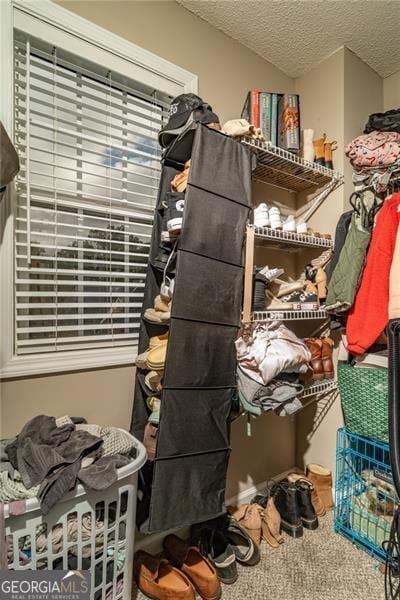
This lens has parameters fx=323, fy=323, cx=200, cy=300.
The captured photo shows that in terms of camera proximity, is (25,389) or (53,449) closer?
(53,449)

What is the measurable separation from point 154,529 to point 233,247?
1.11m

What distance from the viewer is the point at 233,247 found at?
4.51ft

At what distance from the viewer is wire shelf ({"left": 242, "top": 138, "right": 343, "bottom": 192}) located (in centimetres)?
153

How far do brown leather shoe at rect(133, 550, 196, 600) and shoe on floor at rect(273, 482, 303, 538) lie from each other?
62cm

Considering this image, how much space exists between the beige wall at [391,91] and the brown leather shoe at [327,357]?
1.59m

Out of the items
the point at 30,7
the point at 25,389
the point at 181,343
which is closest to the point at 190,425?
the point at 181,343

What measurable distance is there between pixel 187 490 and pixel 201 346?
0.54 m

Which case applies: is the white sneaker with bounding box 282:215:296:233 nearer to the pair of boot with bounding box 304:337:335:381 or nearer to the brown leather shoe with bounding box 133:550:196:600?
the pair of boot with bounding box 304:337:335:381

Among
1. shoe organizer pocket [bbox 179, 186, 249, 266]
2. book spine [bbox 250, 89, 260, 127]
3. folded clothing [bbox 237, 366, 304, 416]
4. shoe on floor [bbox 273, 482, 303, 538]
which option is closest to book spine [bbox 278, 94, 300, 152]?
book spine [bbox 250, 89, 260, 127]

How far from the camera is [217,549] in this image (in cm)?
145

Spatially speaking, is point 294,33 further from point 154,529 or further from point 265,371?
point 154,529

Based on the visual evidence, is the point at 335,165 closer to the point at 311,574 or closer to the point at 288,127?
the point at 288,127

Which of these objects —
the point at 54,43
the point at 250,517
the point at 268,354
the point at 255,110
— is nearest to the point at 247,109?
the point at 255,110

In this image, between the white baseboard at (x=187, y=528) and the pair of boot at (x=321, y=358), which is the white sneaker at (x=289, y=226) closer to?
the pair of boot at (x=321, y=358)
